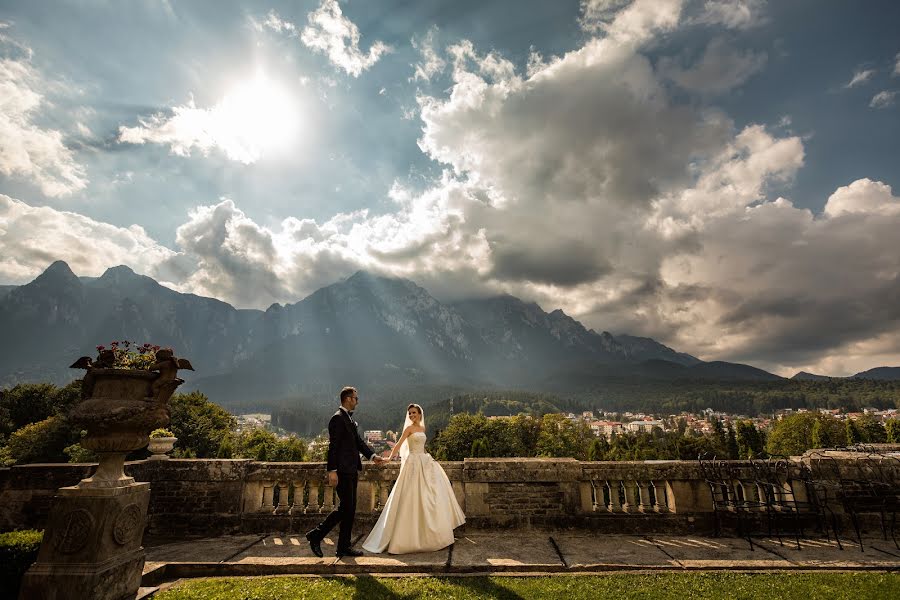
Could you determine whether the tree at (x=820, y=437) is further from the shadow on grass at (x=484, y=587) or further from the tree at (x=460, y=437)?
the shadow on grass at (x=484, y=587)

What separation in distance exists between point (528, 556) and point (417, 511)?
5.97ft

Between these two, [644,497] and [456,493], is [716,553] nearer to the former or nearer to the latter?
[644,497]

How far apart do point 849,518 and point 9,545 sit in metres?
12.6

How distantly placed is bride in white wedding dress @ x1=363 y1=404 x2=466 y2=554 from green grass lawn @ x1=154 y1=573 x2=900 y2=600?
1.18m

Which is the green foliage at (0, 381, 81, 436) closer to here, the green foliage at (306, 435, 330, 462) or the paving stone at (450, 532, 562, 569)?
the green foliage at (306, 435, 330, 462)

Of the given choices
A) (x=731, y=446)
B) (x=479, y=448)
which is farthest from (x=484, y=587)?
(x=731, y=446)

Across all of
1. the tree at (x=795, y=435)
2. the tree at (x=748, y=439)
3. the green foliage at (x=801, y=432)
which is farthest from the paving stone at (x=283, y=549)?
the tree at (x=795, y=435)

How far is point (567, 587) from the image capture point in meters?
5.05

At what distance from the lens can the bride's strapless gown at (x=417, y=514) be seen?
6.60 metres

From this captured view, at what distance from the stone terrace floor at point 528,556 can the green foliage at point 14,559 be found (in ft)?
4.26

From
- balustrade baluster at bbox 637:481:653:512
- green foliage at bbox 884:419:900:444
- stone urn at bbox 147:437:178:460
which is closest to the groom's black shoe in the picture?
stone urn at bbox 147:437:178:460

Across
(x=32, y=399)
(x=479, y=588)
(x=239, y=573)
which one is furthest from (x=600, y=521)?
(x=32, y=399)

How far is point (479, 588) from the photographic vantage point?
5.02m

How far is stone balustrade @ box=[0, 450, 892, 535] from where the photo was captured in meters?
7.82
